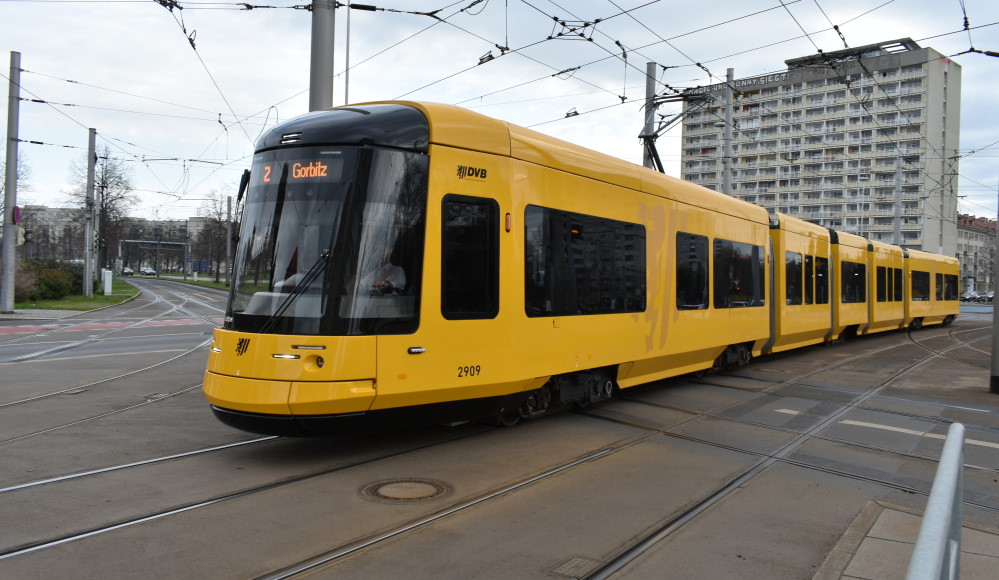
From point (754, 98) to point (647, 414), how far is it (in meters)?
121

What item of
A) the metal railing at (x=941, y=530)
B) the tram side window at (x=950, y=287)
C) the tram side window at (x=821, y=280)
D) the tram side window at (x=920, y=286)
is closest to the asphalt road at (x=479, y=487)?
the metal railing at (x=941, y=530)

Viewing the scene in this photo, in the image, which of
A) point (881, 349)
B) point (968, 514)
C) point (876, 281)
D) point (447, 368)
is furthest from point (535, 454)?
point (876, 281)

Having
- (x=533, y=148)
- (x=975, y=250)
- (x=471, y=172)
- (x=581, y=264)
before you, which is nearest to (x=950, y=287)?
(x=581, y=264)

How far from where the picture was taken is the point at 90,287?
38.3 metres

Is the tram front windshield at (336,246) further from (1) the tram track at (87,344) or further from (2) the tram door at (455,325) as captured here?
(1) the tram track at (87,344)

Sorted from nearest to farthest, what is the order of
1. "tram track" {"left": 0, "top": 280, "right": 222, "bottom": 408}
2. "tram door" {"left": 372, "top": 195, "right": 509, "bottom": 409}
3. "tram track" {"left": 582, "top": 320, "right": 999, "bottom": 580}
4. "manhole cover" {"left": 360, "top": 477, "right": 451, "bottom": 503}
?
"tram track" {"left": 582, "top": 320, "right": 999, "bottom": 580} → "manhole cover" {"left": 360, "top": 477, "right": 451, "bottom": 503} → "tram door" {"left": 372, "top": 195, "right": 509, "bottom": 409} → "tram track" {"left": 0, "top": 280, "right": 222, "bottom": 408}

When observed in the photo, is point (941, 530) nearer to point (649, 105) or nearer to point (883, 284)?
point (649, 105)

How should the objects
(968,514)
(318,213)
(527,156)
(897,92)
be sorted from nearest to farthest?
1. (968,514)
2. (318,213)
3. (527,156)
4. (897,92)

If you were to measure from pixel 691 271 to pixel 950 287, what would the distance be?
27.8 metres

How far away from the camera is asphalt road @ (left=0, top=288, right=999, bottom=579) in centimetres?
436

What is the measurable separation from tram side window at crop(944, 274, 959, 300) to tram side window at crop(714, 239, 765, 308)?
2306 centimetres

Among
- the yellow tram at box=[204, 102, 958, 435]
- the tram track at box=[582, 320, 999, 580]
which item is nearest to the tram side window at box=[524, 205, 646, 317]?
the yellow tram at box=[204, 102, 958, 435]

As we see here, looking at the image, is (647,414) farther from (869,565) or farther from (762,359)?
(762,359)

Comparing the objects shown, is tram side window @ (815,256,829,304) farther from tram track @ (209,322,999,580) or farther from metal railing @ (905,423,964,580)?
metal railing @ (905,423,964,580)
